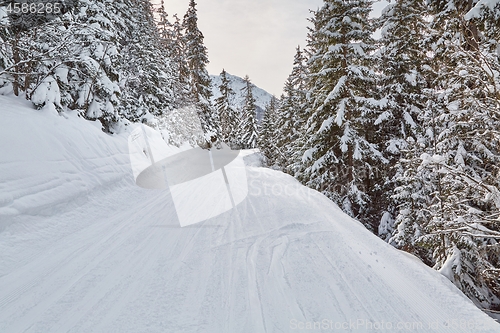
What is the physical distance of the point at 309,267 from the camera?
3.41 meters

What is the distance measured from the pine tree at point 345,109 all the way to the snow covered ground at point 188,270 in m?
6.61

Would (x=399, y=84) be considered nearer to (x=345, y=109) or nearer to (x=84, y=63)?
(x=345, y=109)

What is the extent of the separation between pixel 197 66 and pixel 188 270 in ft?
83.6

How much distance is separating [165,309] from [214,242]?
1.66 meters

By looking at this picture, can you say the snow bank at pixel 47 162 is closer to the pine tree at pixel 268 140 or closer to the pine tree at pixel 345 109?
the pine tree at pixel 345 109

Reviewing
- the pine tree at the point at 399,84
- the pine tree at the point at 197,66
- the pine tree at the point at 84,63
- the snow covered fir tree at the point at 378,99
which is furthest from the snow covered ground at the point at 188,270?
the pine tree at the point at 197,66

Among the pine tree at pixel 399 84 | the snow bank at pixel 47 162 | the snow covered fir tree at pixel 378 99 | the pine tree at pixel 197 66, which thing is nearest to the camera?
the snow bank at pixel 47 162

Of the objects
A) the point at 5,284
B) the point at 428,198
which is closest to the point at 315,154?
the point at 428,198

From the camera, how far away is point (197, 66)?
25484mm

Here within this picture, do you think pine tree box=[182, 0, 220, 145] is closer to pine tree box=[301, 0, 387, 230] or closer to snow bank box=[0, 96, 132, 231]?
pine tree box=[301, 0, 387, 230]

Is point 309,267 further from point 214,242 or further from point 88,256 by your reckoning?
point 88,256

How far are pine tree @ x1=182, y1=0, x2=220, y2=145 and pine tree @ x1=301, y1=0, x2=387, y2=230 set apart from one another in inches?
597

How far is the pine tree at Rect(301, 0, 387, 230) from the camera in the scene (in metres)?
11.5

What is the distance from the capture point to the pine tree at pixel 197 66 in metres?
25.0
